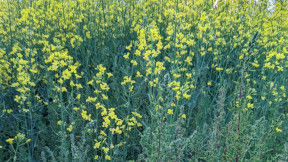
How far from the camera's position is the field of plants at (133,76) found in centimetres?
233

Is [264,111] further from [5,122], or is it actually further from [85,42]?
[5,122]

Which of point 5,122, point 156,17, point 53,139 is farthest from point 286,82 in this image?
point 5,122

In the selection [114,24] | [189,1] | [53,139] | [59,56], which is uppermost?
[189,1]

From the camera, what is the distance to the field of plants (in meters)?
2.33

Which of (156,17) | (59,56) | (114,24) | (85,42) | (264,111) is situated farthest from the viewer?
(156,17)

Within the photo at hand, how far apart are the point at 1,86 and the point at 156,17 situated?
7.40ft

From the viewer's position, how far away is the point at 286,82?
353cm

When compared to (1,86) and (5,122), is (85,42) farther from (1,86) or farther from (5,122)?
(5,122)

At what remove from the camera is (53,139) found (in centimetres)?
274

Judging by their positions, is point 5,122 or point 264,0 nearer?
point 5,122

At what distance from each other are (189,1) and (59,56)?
2.17m

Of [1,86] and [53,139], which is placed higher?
[1,86]

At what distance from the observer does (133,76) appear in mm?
3346

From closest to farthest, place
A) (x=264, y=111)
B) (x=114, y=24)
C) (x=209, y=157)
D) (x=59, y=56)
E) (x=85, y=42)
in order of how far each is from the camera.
Result: (x=209, y=157) → (x=59, y=56) → (x=264, y=111) → (x=85, y=42) → (x=114, y=24)
